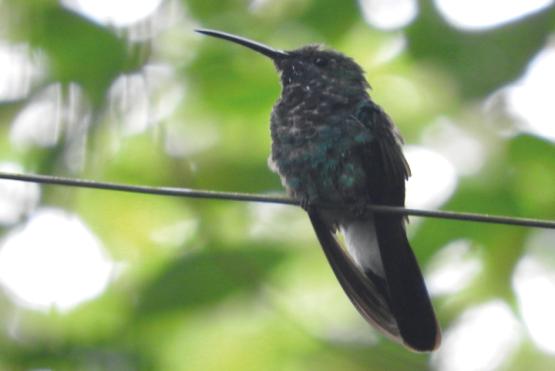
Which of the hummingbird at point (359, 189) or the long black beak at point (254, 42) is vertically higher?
the long black beak at point (254, 42)

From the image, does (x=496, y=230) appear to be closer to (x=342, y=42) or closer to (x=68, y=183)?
(x=342, y=42)

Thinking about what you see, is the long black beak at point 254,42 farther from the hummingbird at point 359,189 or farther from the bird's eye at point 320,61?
the hummingbird at point 359,189

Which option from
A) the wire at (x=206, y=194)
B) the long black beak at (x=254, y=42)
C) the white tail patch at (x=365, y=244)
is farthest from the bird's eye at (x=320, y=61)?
the wire at (x=206, y=194)

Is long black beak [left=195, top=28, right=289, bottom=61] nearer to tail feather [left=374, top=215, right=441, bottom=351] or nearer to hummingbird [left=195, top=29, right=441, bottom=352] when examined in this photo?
hummingbird [left=195, top=29, right=441, bottom=352]

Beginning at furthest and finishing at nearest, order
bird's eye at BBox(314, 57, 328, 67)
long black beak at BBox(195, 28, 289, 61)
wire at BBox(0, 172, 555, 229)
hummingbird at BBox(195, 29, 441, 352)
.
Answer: long black beak at BBox(195, 28, 289, 61) < bird's eye at BBox(314, 57, 328, 67) < hummingbird at BBox(195, 29, 441, 352) < wire at BBox(0, 172, 555, 229)

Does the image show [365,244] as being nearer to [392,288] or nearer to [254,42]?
[392,288]

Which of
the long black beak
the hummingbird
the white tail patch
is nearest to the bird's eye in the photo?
the long black beak

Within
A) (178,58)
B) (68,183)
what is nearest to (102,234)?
(178,58)
